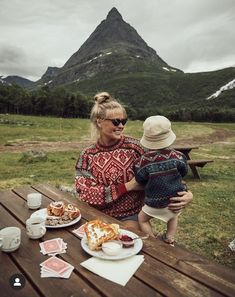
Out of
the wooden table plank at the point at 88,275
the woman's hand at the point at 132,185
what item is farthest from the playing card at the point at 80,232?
the woman's hand at the point at 132,185

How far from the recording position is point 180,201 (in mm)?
3537

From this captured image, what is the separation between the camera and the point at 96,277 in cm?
212

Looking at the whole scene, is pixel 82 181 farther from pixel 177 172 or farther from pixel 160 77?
pixel 160 77

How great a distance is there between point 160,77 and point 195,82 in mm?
24469

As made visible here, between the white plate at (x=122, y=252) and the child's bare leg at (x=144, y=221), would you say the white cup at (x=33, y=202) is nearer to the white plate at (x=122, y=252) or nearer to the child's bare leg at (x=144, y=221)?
the white plate at (x=122, y=252)

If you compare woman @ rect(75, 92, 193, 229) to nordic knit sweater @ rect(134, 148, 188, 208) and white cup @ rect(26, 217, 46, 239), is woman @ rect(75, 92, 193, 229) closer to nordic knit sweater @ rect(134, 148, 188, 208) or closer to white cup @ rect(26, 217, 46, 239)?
nordic knit sweater @ rect(134, 148, 188, 208)

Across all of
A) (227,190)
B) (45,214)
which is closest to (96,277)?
(45,214)

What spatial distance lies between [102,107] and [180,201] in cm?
150

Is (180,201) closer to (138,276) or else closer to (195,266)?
(195,266)

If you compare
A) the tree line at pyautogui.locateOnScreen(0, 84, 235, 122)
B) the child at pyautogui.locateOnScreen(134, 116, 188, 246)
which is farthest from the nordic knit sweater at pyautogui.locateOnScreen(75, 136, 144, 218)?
the tree line at pyautogui.locateOnScreen(0, 84, 235, 122)

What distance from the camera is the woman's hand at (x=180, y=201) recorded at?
3.52m

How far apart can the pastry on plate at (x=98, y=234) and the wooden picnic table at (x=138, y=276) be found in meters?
0.11

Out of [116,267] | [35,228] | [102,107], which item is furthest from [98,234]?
[102,107]

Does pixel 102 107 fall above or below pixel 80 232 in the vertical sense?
above
